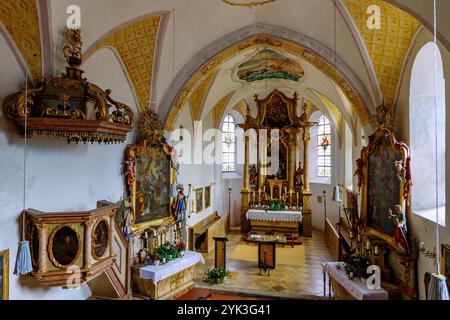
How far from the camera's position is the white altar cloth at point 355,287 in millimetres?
5867

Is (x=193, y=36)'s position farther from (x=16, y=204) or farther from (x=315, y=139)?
(x=315, y=139)

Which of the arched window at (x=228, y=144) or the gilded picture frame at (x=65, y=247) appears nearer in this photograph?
the gilded picture frame at (x=65, y=247)

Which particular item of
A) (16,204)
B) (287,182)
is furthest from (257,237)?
(16,204)

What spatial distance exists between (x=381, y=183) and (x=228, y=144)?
436 inches

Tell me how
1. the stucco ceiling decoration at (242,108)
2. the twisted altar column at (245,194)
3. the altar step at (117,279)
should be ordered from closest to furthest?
the altar step at (117,279) < the twisted altar column at (245,194) < the stucco ceiling decoration at (242,108)

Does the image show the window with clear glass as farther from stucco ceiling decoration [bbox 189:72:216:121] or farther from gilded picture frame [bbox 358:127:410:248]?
gilded picture frame [bbox 358:127:410:248]

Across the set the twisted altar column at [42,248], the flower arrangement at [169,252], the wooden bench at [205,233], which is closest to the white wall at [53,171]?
the twisted altar column at [42,248]

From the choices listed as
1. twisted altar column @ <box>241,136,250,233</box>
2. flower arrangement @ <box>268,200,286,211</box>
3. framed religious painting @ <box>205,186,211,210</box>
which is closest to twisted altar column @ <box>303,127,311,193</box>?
flower arrangement @ <box>268,200,286,211</box>

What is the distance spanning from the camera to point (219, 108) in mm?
14422

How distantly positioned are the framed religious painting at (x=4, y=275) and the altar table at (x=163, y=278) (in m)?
2.90

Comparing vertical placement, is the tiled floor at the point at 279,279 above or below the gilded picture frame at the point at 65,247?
below

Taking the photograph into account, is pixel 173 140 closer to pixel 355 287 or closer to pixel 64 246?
pixel 64 246

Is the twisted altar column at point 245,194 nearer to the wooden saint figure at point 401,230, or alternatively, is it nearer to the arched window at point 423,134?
the wooden saint figure at point 401,230

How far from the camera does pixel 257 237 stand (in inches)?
420
